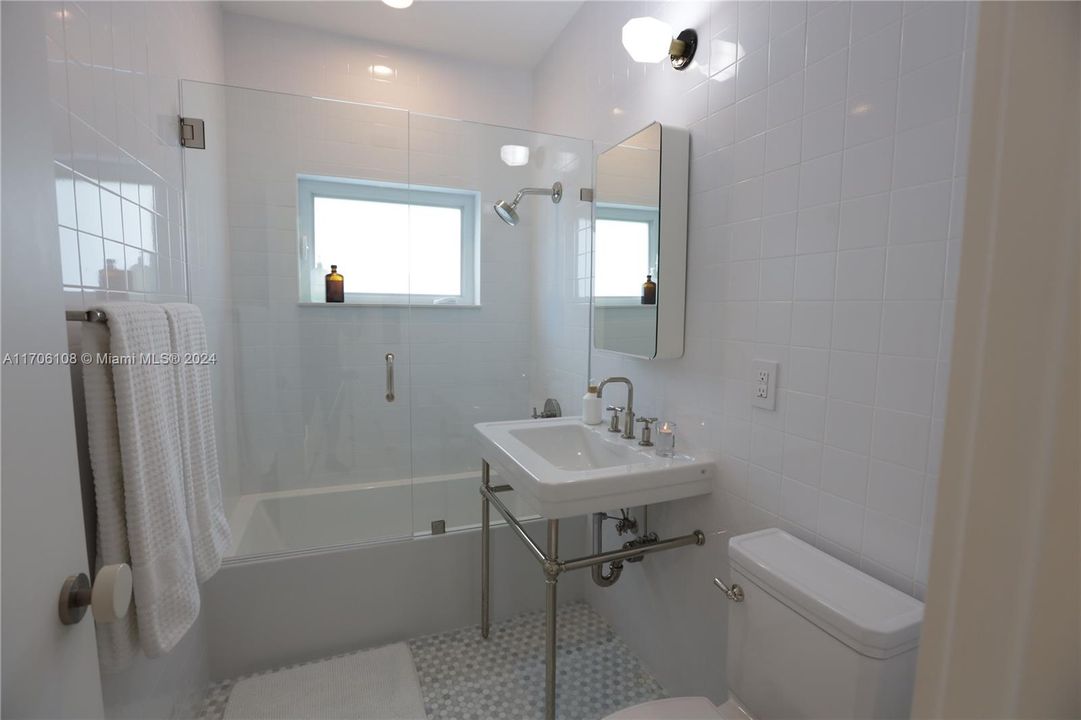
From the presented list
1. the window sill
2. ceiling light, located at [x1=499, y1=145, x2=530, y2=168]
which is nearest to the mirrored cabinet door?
ceiling light, located at [x1=499, y1=145, x2=530, y2=168]

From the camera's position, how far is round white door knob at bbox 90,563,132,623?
0.60 meters

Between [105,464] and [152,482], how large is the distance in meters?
0.10

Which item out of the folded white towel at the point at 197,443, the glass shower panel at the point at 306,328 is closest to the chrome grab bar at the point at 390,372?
the glass shower panel at the point at 306,328

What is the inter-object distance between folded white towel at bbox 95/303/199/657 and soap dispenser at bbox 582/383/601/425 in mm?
1286

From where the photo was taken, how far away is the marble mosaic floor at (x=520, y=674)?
1667mm

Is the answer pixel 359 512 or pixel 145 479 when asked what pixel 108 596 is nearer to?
pixel 145 479

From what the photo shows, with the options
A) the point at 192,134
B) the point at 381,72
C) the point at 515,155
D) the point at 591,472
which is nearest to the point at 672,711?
the point at 591,472

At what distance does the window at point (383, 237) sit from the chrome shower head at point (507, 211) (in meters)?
0.11

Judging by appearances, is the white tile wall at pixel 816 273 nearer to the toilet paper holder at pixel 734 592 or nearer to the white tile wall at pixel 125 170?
the toilet paper holder at pixel 734 592

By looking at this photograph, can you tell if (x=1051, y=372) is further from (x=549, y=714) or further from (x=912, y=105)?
(x=549, y=714)

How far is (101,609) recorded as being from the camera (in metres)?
0.60

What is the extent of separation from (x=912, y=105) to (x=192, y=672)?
8.08 ft

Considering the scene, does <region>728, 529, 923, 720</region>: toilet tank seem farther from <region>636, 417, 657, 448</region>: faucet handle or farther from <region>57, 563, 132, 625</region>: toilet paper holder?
<region>57, 563, 132, 625</region>: toilet paper holder

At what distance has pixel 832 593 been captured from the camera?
97 centimetres
